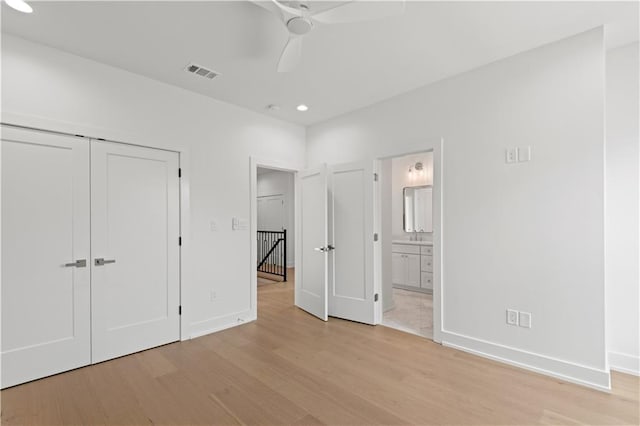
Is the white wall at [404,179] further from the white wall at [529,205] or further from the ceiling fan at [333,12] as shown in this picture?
the ceiling fan at [333,12]

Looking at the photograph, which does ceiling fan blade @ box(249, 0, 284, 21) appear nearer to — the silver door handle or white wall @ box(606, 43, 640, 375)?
the silver door handle

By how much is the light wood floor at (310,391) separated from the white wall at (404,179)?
3.30 metres

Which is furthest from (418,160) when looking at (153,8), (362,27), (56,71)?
(56,71)

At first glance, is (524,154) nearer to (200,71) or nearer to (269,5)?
(269,5)

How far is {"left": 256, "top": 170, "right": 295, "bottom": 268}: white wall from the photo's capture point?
354 inches

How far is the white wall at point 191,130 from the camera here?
8.76ft

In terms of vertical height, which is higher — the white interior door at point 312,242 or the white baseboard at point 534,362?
the white interior door at point 312,242

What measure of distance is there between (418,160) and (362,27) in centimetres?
402

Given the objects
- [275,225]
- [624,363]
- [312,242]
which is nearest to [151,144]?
[312,242]

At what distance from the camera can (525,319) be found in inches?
110

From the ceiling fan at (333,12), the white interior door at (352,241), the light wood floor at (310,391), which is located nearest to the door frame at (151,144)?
the light wood floor at (310,391)

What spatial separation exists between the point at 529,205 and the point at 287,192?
7004 mm

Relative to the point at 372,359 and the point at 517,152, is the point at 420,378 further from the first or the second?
the point at 517,152

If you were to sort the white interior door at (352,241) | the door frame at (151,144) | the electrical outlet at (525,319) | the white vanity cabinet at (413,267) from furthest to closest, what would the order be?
the white vanity cabinet at (413,267) → the white interior door at (352,241) → the electrical outlet at (525,319) → the door frame at (151,144)
